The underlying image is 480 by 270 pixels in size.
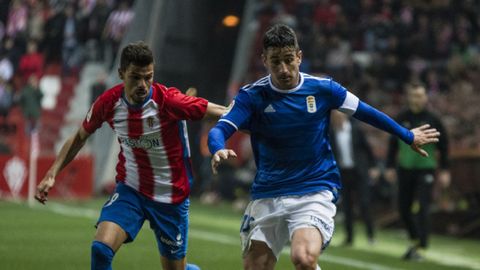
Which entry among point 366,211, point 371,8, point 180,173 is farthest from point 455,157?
point 180,173

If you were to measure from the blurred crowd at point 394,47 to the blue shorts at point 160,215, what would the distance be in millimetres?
14269

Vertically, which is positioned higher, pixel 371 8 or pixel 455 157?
pixel 371 8

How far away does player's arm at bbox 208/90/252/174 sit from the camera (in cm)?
826

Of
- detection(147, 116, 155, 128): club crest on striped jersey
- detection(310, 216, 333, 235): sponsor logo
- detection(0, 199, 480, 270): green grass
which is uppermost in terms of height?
detection(147, 116, 155, 128): club crest on striped jersey

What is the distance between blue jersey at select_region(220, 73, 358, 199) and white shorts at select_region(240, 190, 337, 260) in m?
0.07

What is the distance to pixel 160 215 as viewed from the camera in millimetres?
9516

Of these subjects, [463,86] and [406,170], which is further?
[463,86]

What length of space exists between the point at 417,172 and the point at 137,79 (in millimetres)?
7367

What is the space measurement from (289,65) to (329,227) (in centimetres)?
121

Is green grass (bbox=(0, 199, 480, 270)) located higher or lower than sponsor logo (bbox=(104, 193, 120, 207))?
lower

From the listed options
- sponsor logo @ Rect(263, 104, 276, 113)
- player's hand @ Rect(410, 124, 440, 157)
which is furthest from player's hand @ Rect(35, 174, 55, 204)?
player's hand @ Rect(410, 124, 440, 157)

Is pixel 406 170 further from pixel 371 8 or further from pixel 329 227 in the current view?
pixel 371 8

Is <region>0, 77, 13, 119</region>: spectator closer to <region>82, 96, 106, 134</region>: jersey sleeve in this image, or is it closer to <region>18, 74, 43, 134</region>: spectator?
<region>18, 74, 43, 134</region>: spectator

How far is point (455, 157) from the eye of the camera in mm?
20656
